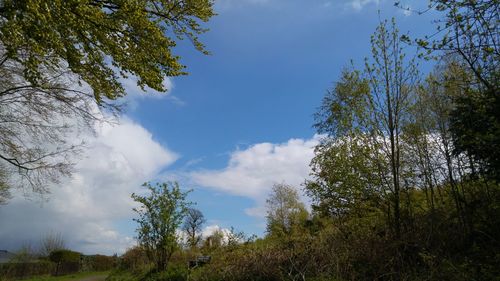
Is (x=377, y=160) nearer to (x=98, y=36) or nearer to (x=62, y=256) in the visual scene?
(x=98, y=36)

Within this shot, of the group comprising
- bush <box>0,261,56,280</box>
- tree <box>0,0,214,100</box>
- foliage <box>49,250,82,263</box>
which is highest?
tree <box>0,0,214,100</box>

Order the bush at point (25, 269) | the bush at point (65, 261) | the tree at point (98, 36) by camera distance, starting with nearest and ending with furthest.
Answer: the tree at point (98, 36) → the bush at point (25, 269) → the bush at point (65, 261)

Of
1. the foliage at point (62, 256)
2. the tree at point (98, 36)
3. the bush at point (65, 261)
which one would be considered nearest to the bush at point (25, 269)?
the bush at point (65, 261)

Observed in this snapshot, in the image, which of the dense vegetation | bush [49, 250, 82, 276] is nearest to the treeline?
the dense vegetation

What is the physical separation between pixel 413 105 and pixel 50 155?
569 inches

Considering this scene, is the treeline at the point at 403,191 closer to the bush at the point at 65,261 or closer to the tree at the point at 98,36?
the tree at the point at 98,36

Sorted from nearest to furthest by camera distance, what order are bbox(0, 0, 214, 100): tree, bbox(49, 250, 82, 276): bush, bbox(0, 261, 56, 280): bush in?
bbox(0, 0, 214, 100): tree → bbox(0, 261, 56, 280): bush → bbox(49, 250, 82, 276): bush

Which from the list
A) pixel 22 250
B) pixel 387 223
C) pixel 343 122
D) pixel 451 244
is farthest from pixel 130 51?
pixel 22 250

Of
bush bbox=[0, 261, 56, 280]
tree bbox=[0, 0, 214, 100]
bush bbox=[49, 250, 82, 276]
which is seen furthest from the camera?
bush bbox=[49, 250, 82, 276]

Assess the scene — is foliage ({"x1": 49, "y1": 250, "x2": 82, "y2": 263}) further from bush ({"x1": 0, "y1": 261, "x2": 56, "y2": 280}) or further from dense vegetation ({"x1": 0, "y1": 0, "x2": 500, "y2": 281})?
dense vegetation ({"x1": 0, "y1": 0, "x2": 500, "y2": 281})

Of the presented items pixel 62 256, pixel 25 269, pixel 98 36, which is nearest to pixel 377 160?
pixel 98 36

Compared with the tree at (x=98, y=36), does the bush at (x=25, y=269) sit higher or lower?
lower

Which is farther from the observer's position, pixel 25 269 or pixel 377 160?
pixel 25 269

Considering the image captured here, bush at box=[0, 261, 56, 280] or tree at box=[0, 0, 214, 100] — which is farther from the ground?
tree at box=[0, 0, 214, 100]
